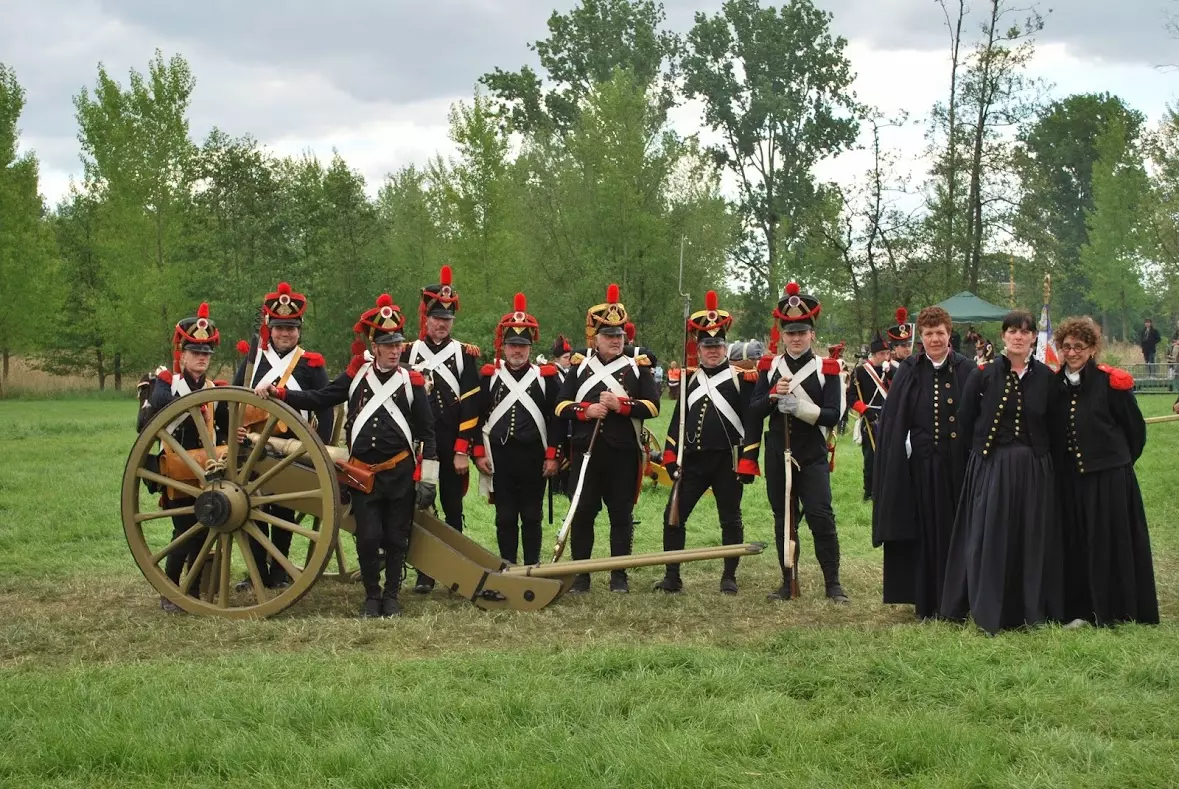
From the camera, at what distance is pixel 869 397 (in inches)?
481

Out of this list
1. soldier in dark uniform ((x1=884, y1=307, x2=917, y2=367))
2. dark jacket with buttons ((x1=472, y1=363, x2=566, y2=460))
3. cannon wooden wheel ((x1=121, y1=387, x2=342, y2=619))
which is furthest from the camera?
soldier in dark uniform ((x1=884, y1=307, x2=917, y2=367))

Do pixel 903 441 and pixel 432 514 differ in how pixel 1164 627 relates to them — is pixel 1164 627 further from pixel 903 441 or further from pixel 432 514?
pixel 432 514

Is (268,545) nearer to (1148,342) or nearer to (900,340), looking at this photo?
(900,340)

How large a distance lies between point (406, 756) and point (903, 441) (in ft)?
11.8

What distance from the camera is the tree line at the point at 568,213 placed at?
2303 cm

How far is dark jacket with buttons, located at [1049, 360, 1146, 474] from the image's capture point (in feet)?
20.3

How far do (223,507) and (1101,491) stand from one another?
4515 mm

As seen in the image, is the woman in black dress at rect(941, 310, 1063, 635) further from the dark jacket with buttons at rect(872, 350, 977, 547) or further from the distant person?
the distant person

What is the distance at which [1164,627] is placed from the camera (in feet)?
19.8

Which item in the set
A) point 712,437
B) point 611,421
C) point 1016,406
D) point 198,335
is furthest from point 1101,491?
point 198,335

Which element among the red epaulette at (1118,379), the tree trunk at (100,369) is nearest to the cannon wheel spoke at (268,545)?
the red epaulette at (1118,379)

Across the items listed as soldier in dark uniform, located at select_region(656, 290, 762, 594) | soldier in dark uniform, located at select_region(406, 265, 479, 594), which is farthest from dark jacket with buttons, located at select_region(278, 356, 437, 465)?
soldier in dark uniform, located at select_region(656, 290, 762, 594)

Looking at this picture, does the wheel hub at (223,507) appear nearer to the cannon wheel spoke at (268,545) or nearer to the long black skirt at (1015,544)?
the cannon wheel spoke at (268,545)

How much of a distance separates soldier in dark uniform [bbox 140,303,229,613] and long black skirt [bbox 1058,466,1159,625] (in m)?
4.72
